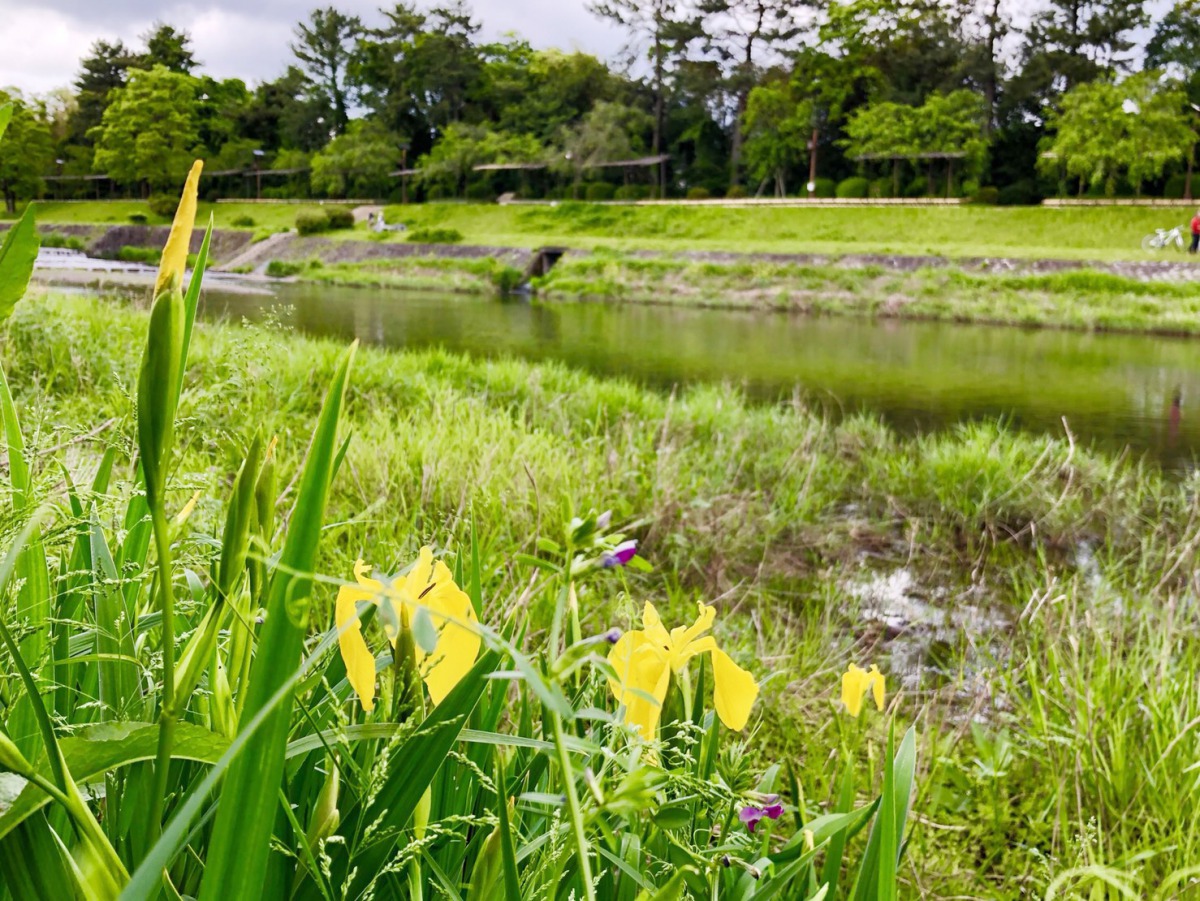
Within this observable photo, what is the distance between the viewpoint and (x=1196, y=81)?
26.7m

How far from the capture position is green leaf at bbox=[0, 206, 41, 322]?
43 cm

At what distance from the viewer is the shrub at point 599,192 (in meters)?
32.5

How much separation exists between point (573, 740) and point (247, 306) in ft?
40.4

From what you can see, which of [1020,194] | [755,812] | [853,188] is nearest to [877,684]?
[755,812]

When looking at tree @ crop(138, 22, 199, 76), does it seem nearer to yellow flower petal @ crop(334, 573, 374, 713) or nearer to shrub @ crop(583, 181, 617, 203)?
shrub @ crop(583, 181, 617, 203)

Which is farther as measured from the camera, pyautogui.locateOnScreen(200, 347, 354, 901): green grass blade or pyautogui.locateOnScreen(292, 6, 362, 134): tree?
pyautogui.locateOnScreen(292, 6, 362, 134): tree

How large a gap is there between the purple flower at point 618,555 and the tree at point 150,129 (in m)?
38.0

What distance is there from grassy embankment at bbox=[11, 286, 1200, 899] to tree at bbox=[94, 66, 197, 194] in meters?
34.3

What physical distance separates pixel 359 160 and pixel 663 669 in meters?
37.3

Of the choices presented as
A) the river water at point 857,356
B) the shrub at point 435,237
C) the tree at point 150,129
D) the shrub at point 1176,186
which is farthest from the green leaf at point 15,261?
the tree at point 150,129

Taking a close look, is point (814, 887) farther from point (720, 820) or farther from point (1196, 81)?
point (1196, 81)

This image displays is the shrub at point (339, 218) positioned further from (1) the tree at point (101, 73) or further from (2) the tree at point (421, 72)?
(1) the tree at point (101, 73)

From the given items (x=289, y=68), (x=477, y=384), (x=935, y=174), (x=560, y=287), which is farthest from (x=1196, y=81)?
(x=289, y=68)

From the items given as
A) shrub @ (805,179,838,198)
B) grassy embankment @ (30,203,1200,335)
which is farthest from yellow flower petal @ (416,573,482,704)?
shrub @ (805,179,838,198)
